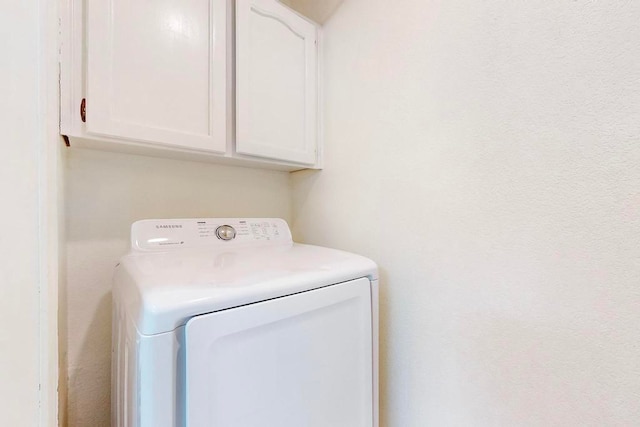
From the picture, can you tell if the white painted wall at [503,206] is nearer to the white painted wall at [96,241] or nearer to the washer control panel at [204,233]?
the washer control panel at [204,233]

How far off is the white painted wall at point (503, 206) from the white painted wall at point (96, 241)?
3.03 feet

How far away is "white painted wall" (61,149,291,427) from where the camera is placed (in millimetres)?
996

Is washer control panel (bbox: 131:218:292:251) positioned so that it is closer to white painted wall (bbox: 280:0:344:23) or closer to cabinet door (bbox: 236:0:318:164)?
cabinet door (bbox: 236:0:318:164)

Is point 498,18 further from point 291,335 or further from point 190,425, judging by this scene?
point 190,425

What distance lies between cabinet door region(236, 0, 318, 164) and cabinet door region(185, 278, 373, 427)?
0.74m

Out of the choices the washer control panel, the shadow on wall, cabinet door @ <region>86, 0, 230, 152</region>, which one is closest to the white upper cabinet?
cabinet door @ <region>86, 0, 230, 152</region>

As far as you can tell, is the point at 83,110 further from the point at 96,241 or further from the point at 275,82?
the point at 275,82

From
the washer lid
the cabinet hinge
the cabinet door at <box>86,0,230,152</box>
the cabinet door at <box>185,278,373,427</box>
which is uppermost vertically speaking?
the cabinet door at <box>86,0,230,152</box>

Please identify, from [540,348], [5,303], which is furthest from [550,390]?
[5,303]

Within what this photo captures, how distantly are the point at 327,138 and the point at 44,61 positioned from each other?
3.41ft

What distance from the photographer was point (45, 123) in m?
0.46

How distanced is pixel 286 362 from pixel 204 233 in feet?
2.22

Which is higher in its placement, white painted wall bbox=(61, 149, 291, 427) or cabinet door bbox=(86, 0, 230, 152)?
cabinet door bbox=(86, 0, 230, 152)

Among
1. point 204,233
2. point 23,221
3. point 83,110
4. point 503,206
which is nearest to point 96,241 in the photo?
point 204,233
